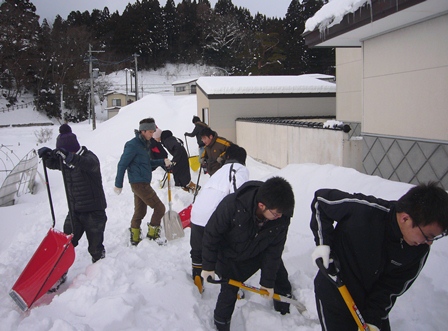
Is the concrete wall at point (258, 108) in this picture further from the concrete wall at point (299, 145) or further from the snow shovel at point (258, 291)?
the snow shovel at point (258, 291)

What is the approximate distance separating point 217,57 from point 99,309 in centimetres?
5821

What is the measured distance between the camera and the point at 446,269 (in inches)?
127

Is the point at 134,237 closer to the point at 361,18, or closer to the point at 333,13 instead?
the point at 361,18

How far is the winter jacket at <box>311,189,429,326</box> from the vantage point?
2.02 meters

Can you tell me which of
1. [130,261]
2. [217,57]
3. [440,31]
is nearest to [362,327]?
[130,261]

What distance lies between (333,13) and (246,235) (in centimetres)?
448

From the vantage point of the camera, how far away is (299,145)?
25.4 ft

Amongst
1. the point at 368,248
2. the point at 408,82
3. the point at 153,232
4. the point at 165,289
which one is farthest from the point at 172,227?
the point at 408,82

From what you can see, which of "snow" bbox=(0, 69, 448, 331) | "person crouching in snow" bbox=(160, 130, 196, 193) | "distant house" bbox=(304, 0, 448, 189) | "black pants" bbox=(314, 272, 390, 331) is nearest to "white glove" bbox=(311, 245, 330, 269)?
"black pants" bbox=(314, 272, 390, 331)

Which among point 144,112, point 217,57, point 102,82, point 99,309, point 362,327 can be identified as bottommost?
point 99,309

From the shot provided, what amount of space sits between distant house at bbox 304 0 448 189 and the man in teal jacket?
11.2ft

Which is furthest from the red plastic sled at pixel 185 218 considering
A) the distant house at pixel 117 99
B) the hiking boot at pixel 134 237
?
the distant house at pixel 117 99

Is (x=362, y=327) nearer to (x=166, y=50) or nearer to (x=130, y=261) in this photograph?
(x=130, y=261)

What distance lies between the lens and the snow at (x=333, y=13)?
199 inches
